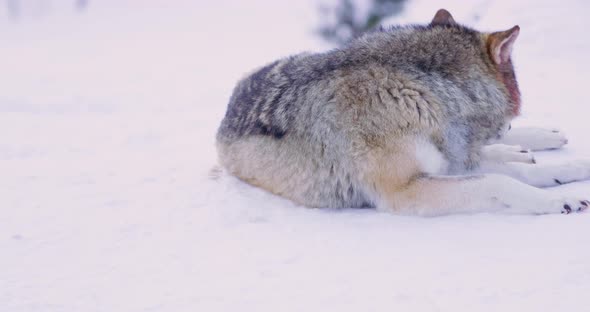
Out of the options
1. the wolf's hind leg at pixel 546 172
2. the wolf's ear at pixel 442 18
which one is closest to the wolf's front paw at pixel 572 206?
the wolf's hind leg at pixel 546 172

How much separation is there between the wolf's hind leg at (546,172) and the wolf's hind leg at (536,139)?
0.65 metres

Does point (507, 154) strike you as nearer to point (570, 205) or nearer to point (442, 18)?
point (570, 205)

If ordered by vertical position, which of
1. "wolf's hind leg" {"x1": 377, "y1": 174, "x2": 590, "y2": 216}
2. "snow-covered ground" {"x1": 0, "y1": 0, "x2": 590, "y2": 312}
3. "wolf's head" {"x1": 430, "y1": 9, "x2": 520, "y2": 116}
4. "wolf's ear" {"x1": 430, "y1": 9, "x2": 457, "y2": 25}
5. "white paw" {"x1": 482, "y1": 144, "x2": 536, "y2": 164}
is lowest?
"snow-covered ground" {"x1": 0, "y1": 0, "x2": 590, "y2": 312}

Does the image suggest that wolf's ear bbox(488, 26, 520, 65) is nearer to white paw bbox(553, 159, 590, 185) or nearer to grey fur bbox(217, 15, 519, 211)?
grey fur bbox(217, 15, 519, 211)

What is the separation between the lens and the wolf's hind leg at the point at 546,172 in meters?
3.52

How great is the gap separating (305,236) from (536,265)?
1162 millimetres

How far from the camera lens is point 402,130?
3.23m

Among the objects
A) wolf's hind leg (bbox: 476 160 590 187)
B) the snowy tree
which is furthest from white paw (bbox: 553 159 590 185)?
the snowy tree

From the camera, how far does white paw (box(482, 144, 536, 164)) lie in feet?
12.1

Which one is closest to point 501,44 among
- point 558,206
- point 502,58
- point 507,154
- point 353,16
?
point 502,58

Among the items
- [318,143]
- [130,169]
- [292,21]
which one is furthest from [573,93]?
[292,21]

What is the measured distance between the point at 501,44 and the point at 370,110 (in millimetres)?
926

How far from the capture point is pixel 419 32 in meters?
3.63

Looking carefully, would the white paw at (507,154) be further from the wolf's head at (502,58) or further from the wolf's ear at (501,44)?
the wolf's ear at (501,44)
